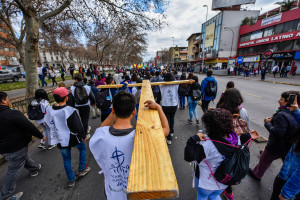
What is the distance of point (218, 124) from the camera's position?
1383 millimetres

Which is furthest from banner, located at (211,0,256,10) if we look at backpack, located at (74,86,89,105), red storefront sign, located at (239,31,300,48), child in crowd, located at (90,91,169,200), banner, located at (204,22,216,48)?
child in crowd, located at (90,91,169,200)

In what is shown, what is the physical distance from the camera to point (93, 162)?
3.08 meters

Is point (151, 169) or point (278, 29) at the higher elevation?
point (278, 29)

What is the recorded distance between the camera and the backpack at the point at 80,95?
11.4 feet

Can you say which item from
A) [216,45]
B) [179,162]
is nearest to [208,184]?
[179,162]

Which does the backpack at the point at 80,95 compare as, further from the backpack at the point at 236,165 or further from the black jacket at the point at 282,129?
the black jacket at the point at 282,129

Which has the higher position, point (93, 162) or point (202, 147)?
point (202, 147)

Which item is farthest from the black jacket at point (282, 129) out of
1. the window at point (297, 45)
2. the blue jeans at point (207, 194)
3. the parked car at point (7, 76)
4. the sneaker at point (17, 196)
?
the window at point (297, 45)

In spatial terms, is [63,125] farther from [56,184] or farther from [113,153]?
[113,153]

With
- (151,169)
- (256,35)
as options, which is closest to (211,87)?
(151,169)

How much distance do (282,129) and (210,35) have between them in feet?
146

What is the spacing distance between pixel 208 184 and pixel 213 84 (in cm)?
339

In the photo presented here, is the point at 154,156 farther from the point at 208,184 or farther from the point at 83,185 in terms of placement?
the point at 83,185

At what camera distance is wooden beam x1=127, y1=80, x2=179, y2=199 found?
0.60 m
